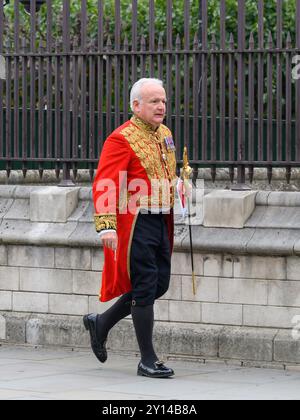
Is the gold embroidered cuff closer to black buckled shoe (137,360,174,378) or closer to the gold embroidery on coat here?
the gold embroidery on coat

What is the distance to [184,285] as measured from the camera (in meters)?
10.3

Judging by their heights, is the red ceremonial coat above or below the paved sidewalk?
above

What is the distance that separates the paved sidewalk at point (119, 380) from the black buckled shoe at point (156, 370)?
2.1 inches

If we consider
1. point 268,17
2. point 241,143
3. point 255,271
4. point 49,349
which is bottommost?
point 49,349

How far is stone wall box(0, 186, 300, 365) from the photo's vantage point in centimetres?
987

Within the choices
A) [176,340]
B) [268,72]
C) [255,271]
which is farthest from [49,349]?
[268,72]

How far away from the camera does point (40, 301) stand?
10.9 meters

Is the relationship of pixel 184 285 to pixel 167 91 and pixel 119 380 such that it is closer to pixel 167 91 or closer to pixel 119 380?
pixel 119 380

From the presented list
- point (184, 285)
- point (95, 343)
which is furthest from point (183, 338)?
point (95, 343)

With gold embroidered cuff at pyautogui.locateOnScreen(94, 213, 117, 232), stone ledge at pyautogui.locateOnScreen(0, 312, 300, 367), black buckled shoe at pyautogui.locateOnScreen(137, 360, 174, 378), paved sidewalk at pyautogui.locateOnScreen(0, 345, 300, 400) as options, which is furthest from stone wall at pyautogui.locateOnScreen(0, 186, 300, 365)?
gold embroidered cuff at pyautogui.locateOnScreen(94, 213, 117, 232)

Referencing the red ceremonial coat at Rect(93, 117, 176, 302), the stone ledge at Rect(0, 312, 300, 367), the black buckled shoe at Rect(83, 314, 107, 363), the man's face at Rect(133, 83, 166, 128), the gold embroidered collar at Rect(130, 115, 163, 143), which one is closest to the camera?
the red ceremonial coat at Rect(93, 117, 176, 302)

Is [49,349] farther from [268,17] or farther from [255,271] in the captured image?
[268,17]

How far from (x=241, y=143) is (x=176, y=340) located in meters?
1.52
